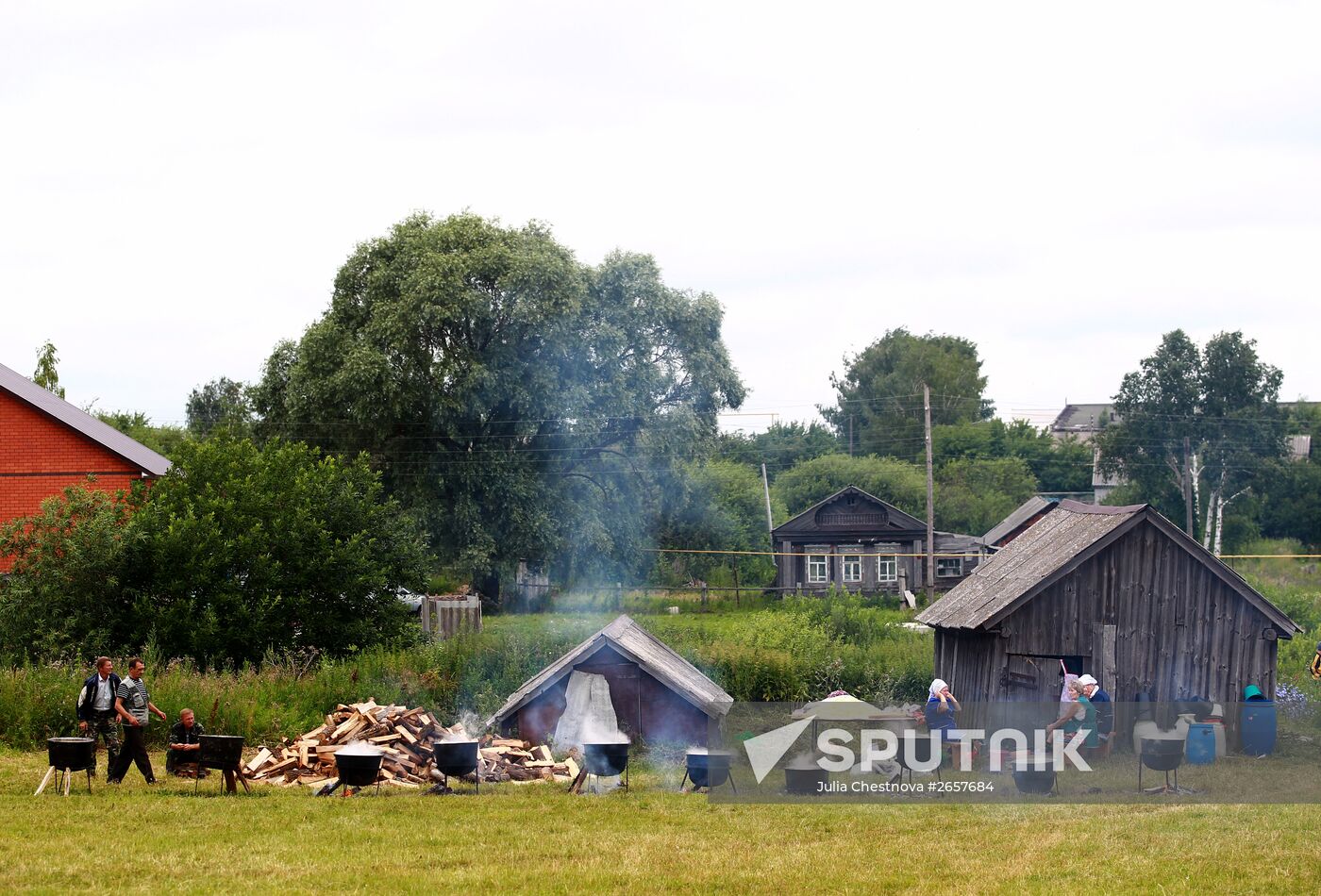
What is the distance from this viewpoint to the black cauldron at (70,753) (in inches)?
747

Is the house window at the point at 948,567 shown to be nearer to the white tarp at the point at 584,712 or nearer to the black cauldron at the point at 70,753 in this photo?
the white tarp at the point at 584,712

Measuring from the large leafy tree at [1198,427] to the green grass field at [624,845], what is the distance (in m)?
52.2

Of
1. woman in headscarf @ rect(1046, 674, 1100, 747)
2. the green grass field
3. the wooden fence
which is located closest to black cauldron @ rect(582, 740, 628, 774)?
the green grass field

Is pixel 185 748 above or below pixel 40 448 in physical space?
below

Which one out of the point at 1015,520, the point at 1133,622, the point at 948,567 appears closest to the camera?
the point at 1133,622

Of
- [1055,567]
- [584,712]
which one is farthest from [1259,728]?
[584,712]

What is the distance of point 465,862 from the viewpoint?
1544 cm

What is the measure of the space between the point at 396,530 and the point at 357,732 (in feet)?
40.2

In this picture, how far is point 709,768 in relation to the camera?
21016 mm

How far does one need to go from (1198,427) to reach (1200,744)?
4833cm

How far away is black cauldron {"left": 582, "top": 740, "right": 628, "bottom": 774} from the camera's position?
20.6 m

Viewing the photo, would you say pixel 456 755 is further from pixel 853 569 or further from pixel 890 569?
pixel 890 569

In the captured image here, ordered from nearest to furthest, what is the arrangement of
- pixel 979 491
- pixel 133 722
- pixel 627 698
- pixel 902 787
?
pixel 133 722 < pixel 902 787 < pixel 627 698 < pixel 979 491

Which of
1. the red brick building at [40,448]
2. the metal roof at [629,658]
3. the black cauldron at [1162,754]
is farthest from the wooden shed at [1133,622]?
the red brick building at [40,448]
